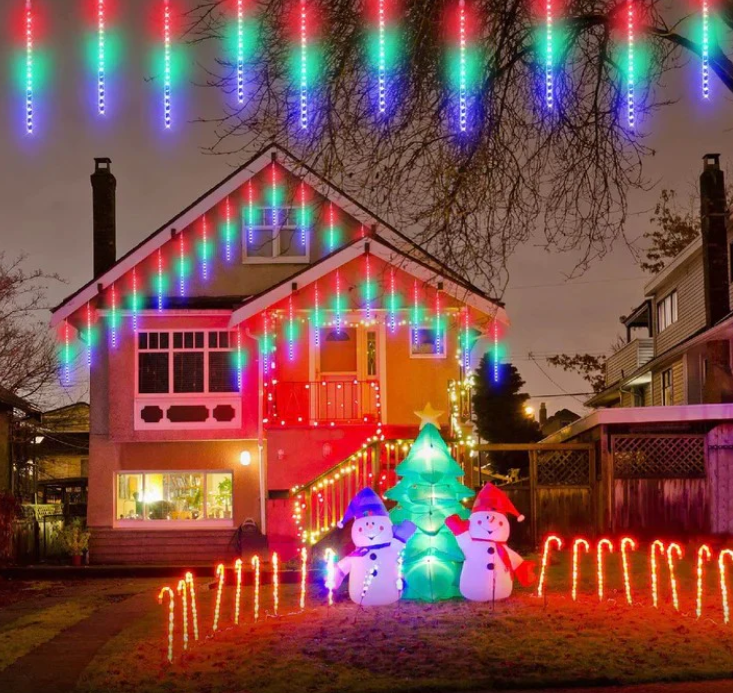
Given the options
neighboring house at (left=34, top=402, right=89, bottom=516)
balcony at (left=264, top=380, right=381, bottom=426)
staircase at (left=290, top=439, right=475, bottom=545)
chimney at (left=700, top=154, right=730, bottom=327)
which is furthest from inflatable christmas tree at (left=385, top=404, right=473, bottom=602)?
neighboring house at (left=34, top=402, right=89, bottom=516)

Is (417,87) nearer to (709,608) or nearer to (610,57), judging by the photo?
(610,57)

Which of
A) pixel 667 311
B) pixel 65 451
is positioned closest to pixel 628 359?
pixel 667 311

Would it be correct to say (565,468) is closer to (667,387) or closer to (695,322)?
(695,322)

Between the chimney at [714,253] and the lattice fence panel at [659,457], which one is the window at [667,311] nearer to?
the chimney at [714,253]

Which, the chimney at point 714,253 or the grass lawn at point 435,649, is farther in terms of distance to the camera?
the chimney at point 714,253

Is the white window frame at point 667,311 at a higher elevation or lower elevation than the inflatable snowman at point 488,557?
higher

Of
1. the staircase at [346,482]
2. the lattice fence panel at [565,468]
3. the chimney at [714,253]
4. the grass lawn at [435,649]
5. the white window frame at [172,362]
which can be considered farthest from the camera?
the chimney at [714,253]

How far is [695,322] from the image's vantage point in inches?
1331

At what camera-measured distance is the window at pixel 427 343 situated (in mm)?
24859

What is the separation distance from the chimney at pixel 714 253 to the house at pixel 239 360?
27.6 ft

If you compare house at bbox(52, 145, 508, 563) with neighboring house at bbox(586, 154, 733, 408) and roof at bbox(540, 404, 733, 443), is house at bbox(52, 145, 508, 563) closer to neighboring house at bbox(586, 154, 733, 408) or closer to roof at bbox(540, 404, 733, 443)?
roof at bbox(540, 404, 733, 443)

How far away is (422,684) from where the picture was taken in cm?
973

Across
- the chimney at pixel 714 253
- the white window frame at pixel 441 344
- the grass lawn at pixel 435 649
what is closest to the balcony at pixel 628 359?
the chimney at pixel 714 253

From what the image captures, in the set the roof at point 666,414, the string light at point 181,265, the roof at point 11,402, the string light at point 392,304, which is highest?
the string light at point 181,265
